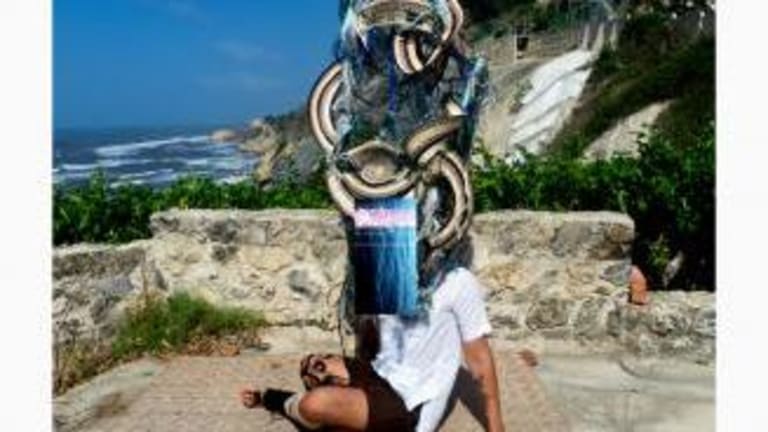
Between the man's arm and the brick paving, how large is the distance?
13.5 inches

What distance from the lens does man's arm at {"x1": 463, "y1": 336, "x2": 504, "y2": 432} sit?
454 cm

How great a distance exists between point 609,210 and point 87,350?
125 inches

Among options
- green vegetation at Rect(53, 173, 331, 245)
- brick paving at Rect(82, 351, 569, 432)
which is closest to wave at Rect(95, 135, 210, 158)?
green vegetation at Rect(53, 173, 331, 245)

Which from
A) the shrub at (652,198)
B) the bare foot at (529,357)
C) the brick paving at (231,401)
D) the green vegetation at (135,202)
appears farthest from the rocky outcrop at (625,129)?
the brick paving at (231,401)

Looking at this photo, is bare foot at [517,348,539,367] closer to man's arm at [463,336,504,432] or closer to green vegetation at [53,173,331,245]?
green vegetation at [53,173,331,245]

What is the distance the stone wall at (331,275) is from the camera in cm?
688

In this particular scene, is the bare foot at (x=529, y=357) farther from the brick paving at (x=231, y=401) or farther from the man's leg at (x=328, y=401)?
the man's leg at (x=328, y=401)

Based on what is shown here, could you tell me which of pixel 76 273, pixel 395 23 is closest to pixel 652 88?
pixel 76 273

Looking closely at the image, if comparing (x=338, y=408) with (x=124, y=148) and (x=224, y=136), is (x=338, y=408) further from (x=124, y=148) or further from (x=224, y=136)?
(x=224, y=136)

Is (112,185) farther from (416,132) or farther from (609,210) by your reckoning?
(416,132)

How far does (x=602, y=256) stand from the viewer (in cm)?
701

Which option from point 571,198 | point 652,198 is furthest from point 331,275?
point 652,198
